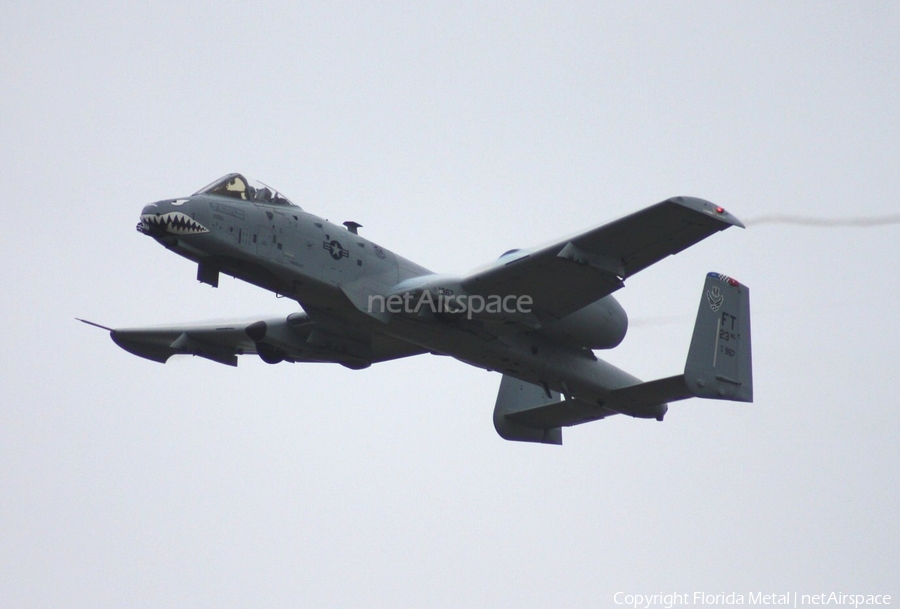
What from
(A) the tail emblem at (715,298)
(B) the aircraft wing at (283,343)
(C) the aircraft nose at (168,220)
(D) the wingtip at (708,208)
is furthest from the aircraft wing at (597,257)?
(C) the aircraft nose at (168,220)

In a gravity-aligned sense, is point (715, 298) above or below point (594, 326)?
above

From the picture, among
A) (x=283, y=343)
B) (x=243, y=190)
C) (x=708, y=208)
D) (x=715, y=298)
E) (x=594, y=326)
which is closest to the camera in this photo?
(x=708, y=208)

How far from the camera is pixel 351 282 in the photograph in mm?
28000

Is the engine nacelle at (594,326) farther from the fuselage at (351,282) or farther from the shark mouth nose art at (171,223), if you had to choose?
the shark mouth nose art at (171,223)

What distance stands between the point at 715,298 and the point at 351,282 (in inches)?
361

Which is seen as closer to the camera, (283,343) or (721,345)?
(721,345)

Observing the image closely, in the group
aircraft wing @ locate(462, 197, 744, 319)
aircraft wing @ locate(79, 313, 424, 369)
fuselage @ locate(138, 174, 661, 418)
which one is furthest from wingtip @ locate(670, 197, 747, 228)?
aircraft wing @ locate(79, 313, 424, 369)

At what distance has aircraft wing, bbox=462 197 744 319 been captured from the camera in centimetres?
2488

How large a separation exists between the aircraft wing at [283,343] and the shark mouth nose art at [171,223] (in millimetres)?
4693

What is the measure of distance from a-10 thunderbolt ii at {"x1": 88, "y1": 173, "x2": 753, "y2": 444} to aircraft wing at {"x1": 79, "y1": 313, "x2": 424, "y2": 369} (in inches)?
Result: 1.8

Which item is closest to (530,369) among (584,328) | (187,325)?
(584,328)

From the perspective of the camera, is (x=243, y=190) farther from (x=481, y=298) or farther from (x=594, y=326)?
(x=594, y=326)

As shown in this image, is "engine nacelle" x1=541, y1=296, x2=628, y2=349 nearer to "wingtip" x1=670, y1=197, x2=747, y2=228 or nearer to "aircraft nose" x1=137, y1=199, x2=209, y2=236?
"wingtip" x1=670, y1=197, x2=747, y2=228

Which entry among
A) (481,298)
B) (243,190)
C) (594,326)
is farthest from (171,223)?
(594,326)
